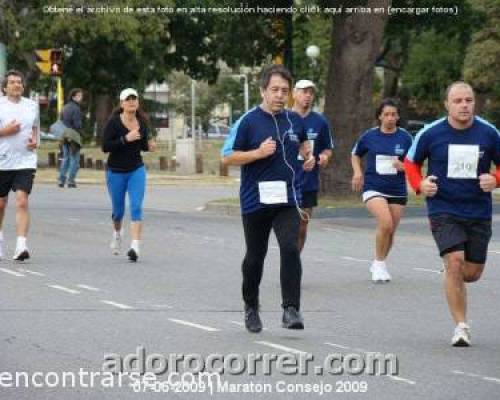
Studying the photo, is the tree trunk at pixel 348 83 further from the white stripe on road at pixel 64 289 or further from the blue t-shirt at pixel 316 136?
the white stripe on road at pixel 64 289

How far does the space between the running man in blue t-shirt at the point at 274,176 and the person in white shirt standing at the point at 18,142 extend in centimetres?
529

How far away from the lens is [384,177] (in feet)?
50.6

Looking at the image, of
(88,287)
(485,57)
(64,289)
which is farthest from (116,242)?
(485,57)

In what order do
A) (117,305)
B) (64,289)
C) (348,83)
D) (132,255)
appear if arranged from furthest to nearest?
1. (348,83)
2. (132,255)
3. (64,289)
4. (117,305)

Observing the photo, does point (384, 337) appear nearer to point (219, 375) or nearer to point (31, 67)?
point (219, 375)

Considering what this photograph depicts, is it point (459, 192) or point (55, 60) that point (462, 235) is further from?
point (55, 60)

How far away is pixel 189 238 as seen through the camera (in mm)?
20203

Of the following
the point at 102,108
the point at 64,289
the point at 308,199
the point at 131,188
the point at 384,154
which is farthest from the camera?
the point at 102,108

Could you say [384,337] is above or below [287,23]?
below

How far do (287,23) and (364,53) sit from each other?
7045 mm

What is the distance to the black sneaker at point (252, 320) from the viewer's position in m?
11.2

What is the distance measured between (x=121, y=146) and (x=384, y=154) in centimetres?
307

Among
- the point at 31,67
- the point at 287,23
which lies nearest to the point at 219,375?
the point at 287,23

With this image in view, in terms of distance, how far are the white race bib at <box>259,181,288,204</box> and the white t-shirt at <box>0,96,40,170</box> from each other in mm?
5557
